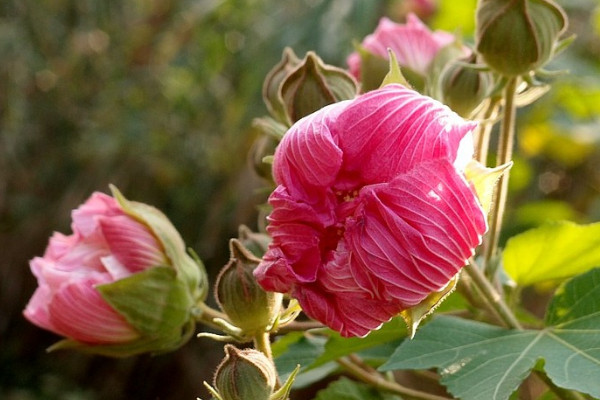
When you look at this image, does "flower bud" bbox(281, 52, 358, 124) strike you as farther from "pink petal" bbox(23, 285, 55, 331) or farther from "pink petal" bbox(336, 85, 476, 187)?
"pink petal" bbox(23, 285, 55, 331)

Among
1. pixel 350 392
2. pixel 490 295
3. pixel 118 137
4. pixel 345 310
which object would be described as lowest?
pixel 118 137

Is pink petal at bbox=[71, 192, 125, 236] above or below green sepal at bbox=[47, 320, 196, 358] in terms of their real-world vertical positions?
above

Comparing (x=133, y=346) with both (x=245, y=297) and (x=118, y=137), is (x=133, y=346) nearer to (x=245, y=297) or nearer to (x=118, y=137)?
(x=245, y=297)

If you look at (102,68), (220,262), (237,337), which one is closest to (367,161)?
(237,337)

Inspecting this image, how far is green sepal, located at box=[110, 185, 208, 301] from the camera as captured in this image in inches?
30.8

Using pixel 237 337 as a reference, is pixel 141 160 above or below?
below

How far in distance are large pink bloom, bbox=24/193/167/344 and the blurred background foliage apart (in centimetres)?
216

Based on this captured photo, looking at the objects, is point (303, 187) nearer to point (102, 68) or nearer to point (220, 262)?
point (220, 262)

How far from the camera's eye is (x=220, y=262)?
325 centimetres

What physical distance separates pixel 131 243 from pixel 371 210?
298mm

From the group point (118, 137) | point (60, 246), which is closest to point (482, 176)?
point (60, 246)

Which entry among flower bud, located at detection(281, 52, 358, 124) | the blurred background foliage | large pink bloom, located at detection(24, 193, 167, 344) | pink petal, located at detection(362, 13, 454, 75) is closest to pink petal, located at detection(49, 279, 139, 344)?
large pink bloom, located at detection(24, 193, 167, 344)

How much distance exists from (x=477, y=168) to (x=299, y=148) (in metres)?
0.11

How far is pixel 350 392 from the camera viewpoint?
0.82 m
